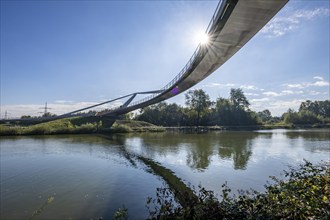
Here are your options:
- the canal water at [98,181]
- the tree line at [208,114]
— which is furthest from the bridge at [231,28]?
the tree line at [208,114]

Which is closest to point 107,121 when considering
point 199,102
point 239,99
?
point 199,102

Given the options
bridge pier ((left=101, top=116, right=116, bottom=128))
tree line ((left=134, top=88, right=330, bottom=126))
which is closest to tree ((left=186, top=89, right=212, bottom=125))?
tree line ((left=134, top=88, right=330, bottom=126))

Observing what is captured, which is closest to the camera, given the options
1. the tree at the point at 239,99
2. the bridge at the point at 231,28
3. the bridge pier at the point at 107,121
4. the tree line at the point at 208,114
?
the bridge at the point at 231,28

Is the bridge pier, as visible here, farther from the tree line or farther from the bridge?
the bridge

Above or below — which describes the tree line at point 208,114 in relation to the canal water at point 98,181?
above

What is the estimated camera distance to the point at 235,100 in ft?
332

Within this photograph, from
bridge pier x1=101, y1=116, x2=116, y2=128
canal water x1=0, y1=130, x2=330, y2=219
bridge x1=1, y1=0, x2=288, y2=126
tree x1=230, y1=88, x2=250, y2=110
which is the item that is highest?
tree x1=230, y1=88, x2=250, y2=110

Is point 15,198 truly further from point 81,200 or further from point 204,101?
point 204,101

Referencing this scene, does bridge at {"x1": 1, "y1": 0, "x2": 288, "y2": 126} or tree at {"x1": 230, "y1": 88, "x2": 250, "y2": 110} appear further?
tree at {"x1": 230, "y1": 88, "x2": 250, "y2": 110}

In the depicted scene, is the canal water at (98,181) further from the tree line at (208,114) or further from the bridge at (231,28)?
the tree line at (208,114)

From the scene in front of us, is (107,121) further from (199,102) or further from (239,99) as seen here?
(239,99)

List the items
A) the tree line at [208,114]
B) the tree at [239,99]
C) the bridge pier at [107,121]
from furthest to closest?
the tree at [239,99], the tree line at [208,114], the bridge pier at [107,121]

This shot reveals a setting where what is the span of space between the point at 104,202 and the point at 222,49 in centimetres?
937

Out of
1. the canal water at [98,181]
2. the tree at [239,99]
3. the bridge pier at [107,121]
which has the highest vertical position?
the tree at [239,99]
